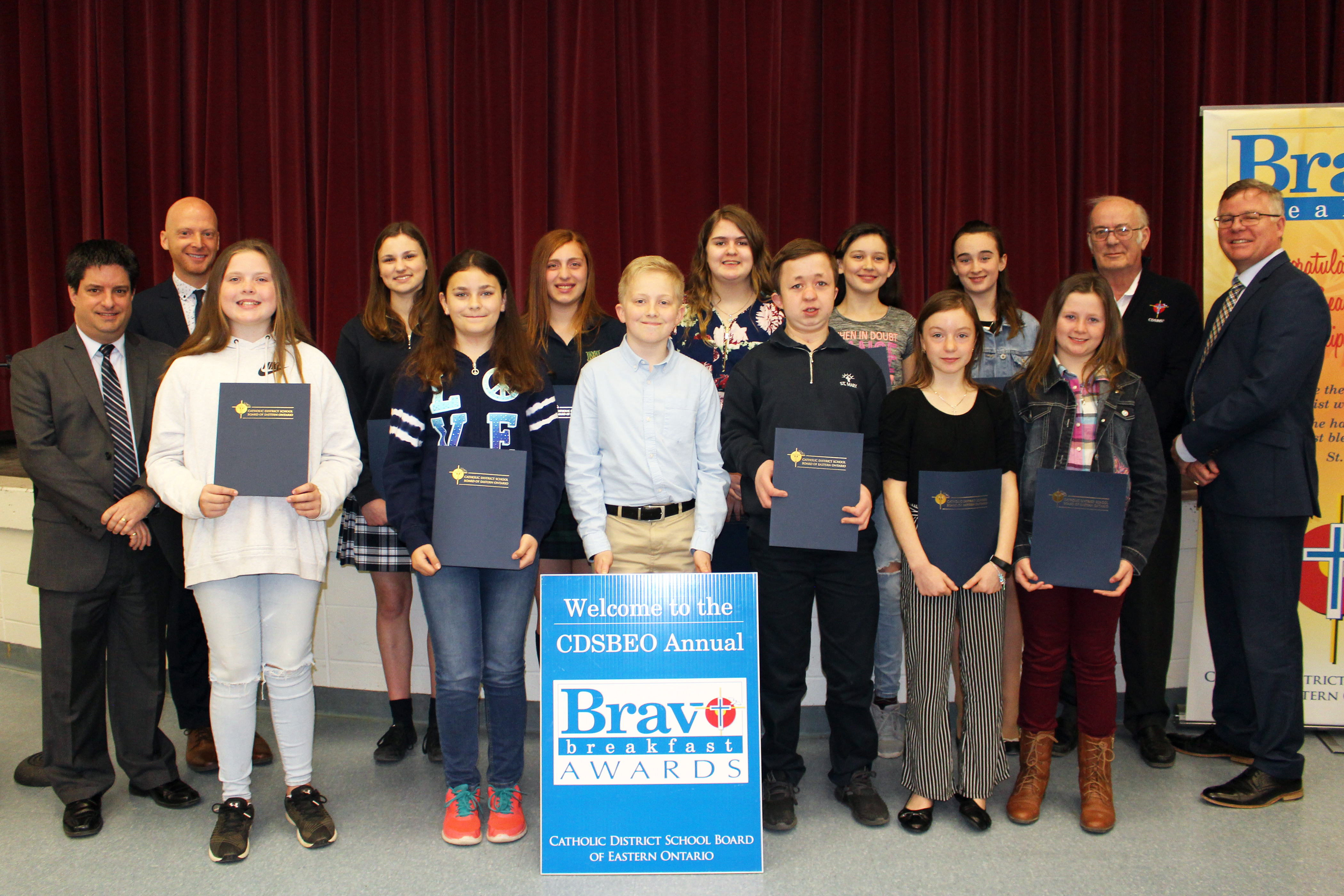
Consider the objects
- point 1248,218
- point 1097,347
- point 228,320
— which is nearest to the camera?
point 228,320

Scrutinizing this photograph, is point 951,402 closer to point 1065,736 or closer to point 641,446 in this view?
point 641,446

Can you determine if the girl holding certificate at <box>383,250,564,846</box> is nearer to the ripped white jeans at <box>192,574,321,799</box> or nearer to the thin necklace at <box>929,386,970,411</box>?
the ripped white jeans at <box>192,574,321,799</box>

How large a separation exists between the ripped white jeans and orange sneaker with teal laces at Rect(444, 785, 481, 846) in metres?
0.43

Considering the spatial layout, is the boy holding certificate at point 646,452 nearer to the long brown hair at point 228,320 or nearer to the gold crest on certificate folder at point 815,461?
the gold crest on certificate folder at point 815,461

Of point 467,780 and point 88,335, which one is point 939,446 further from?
point 88,335

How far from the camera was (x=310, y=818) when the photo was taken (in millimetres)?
2168

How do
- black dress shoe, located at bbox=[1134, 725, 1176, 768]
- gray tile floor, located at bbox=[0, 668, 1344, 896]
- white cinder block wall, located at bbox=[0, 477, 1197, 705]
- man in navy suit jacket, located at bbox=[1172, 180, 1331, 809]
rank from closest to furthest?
gray tile floor, located at bbox=[0, 668, 1344, 896] < man in navy suit jacket, located at bbox=[1172, 180, 1331, 809] < black dress shoe, located at bbox=[1134, 725, 1176, 768] < white cinder block wall, located at bbox=[0, 477, 1197, 705]

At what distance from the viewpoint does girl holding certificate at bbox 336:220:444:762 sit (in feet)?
8.22

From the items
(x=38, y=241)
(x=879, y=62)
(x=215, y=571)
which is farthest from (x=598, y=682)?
(x=38, y=241)

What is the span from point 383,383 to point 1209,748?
2.84 m

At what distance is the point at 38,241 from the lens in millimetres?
4676

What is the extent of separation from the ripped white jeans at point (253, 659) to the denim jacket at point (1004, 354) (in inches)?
80.7

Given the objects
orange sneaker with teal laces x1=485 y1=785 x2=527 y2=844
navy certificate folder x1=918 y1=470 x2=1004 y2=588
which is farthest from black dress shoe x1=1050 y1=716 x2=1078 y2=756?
orange sneaker with teal laces x1=485 y1=785 x2=527 y2=844

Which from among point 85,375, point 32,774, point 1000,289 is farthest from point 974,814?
point 32,774
